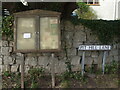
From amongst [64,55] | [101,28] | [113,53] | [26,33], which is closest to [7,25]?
[26,33]

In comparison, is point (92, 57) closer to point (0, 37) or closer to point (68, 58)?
point (68, 58)

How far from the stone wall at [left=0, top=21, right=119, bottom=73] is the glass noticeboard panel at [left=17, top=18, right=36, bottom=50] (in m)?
0.89

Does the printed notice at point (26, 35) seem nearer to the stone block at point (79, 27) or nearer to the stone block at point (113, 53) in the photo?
the stone block at point (79, 27)

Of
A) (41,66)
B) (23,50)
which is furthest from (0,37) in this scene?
(41,66)

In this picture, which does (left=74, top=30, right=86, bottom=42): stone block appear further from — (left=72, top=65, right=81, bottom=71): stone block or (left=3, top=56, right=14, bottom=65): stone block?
(left=3, top=56, right=14, bottom=65): stone block

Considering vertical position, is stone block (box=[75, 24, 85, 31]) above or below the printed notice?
above

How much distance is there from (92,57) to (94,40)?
549 millimetres

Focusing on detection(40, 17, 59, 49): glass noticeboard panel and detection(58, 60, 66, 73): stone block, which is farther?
detection(58, 60, 66, 73): stone block

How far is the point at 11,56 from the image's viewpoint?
5.18 metres

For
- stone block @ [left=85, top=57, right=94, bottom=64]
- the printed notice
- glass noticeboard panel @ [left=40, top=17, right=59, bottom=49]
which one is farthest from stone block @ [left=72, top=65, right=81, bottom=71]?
the printed notice

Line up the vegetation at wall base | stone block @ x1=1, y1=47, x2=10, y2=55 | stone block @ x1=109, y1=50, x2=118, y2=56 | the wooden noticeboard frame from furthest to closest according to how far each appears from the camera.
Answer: stone block @ x1=109, y1=50, x2=118, y2=56 < stone block @ x1=1, y1=47, x2=10, y2=55 < the vegetation at wall base < the wooden noticeboard frame

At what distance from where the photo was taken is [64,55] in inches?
211

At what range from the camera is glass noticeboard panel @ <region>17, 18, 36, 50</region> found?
171 inches

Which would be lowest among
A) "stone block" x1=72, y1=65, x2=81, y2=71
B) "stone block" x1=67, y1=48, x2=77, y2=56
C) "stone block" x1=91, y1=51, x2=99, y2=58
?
"stone block" x1=72, y1=65, x2=81, y2=71
